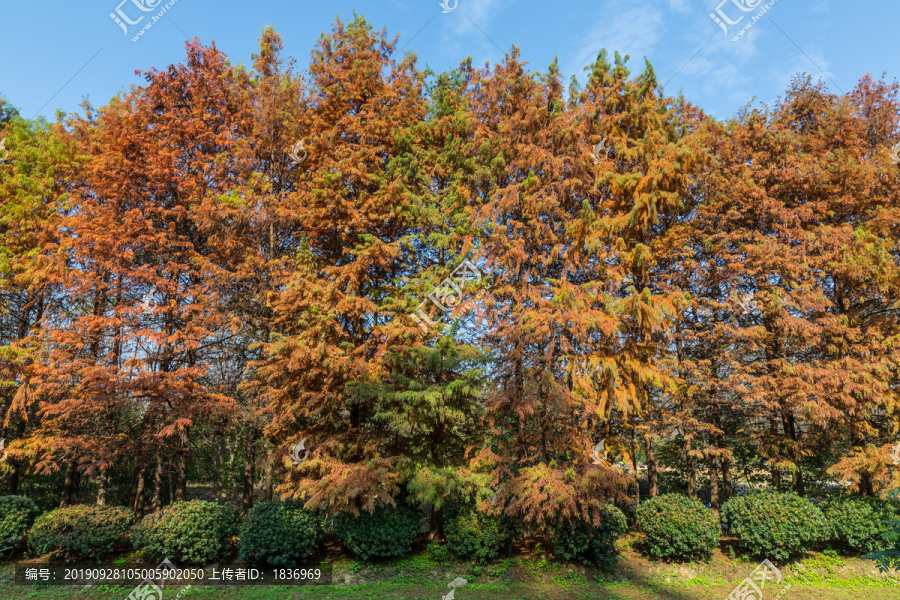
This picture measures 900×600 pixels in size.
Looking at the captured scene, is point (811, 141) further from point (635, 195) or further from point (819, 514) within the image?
point (819, 514)

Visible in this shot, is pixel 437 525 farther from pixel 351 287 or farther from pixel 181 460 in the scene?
pixel 181 460

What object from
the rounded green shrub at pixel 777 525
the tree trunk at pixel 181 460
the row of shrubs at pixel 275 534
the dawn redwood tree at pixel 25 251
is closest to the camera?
the row of shrubs at pixel 275 534

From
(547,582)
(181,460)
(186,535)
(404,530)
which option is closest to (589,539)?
(547,582)

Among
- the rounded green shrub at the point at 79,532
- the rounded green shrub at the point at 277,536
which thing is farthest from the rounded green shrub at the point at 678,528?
the rounded green shrub at the point at 79,532

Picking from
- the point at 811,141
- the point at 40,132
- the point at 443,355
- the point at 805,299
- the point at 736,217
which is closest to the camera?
the point at 443,355

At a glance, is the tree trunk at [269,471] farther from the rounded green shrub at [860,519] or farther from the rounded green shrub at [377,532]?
the rounded green shrub at [860,519]

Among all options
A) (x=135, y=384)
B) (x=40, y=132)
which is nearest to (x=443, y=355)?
(x=135, y=384)

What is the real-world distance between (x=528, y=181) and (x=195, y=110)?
9.05m

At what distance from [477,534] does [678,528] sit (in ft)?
14.1

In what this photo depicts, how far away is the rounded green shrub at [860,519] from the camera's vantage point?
32.1 feet

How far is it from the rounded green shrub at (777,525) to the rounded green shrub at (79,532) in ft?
43.5

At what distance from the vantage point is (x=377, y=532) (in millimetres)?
9234

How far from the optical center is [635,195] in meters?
10.5

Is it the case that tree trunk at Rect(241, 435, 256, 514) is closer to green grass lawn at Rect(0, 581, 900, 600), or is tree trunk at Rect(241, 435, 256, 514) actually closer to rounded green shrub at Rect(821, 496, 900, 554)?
green grass lawn at Rect(0, 581, 900, 600)
